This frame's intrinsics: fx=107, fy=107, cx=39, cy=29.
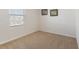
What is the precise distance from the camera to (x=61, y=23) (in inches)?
46.7

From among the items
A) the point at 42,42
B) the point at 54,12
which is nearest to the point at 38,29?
the point at 42,42

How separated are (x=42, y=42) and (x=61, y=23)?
30 centimetres

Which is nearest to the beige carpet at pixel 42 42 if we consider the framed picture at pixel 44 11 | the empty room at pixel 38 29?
the empty room at pixel 38 29

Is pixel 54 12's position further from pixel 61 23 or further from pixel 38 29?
pixel 38 29

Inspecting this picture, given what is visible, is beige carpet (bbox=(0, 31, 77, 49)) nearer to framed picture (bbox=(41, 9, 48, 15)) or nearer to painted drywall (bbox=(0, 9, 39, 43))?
painted drywall (bbox=(0, 9, 39, 43))

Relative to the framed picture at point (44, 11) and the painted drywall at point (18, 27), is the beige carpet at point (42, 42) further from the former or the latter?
the framed picture at point (44, 11)

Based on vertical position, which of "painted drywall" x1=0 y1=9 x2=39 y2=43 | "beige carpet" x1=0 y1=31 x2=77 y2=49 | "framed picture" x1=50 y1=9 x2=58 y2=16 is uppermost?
"framed picture" x1=50 y1=9 x2=58 y2=16

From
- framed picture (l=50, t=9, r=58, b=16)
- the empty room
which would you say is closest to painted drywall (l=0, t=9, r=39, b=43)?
the empty room

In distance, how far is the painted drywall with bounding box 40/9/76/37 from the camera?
1160 millimetres
